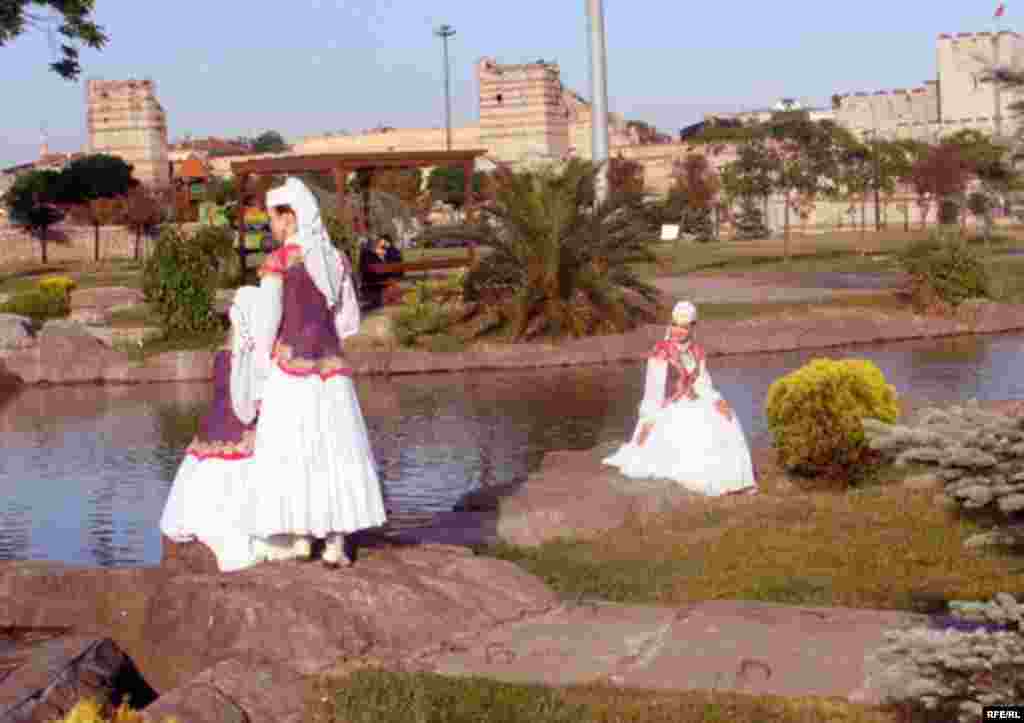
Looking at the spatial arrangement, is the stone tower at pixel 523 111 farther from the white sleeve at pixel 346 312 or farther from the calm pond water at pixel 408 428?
the white sleeve at pixel 346 312

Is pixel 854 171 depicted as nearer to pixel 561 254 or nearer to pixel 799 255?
pixel 799 255

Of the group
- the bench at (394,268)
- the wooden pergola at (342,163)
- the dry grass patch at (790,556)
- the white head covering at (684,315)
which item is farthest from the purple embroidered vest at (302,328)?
the wooden pergola at (342,163)

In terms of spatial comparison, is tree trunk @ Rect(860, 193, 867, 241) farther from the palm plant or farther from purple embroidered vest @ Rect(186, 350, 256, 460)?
purple embroidered vest @ Rect(186, 350, 256, 460)

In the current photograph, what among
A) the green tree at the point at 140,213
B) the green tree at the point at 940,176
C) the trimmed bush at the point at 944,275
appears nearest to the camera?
the trimmed bush at the point at 944,275

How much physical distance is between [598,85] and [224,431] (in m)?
20.2

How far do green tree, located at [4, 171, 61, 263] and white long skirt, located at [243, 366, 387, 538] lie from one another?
56.0 metres

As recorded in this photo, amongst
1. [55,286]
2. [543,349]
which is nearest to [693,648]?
[543,349]

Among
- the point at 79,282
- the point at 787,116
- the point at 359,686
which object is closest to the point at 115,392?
the point at 359,686

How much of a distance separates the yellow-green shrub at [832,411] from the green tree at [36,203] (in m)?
53.3

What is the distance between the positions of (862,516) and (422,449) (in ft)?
18.7

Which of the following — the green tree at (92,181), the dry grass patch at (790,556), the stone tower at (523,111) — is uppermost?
the stone tower at (523,111)

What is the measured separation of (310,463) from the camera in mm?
7219

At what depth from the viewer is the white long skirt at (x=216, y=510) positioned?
7.60m

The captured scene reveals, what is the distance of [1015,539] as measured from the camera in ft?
14.0
